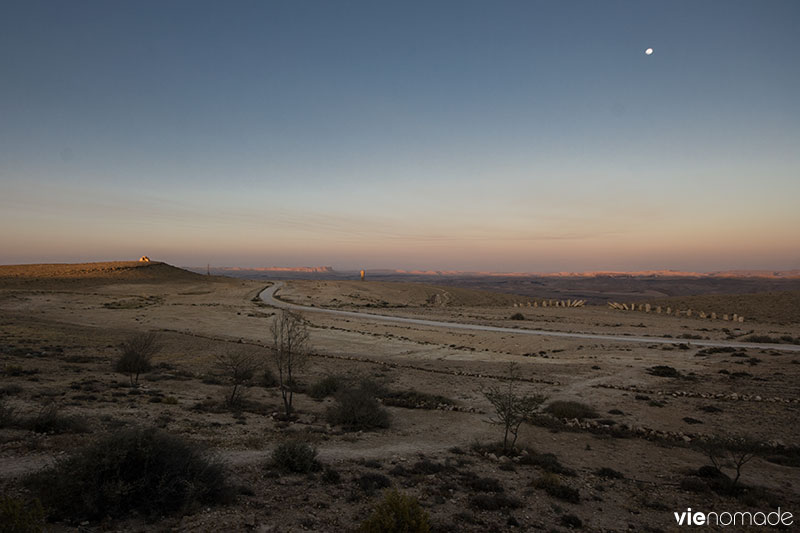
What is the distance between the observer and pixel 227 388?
16641 millimetres

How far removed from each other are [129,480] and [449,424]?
962cm

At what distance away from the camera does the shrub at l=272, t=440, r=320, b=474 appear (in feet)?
28.6

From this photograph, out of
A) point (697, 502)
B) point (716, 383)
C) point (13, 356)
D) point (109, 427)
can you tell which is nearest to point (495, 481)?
point (697, 502)

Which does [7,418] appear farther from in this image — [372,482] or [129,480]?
[372,482]

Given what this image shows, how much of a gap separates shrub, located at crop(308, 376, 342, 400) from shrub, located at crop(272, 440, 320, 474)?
7.56 meters

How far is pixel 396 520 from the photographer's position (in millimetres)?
6023

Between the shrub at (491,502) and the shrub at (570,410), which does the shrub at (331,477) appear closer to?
the shrub at (491,502)

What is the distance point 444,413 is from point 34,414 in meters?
12.3

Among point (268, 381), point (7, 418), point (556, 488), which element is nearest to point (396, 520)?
point (556, 488)

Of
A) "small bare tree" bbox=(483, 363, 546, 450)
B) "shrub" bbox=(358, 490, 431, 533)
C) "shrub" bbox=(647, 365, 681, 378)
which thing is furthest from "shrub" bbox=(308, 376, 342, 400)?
"shrub" bbox=(647, 365, 681, 378)

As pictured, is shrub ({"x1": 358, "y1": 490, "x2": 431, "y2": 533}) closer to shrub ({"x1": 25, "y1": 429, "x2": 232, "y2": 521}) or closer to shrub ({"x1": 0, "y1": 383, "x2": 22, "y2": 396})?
shrub ({"x1": 25, "y1": 429, "x2": 232, "y2": 521})

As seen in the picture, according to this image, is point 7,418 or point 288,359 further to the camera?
point 288,359

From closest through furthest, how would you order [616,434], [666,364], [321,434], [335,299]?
[321,434] → [616,434] → [666,364] → [335,299]

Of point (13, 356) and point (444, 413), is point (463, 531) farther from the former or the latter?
point (13, 356)
